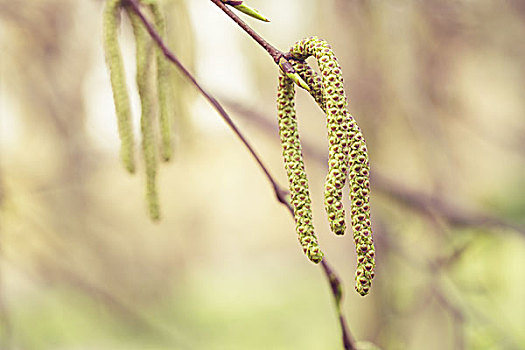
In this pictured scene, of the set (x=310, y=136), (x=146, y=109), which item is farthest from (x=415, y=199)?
(x=310, y=136)

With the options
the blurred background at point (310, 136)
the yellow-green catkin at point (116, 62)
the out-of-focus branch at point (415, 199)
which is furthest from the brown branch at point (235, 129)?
the out-of-focus branch at point (415, 199)

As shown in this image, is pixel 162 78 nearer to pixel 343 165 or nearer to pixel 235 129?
pixel 235 129

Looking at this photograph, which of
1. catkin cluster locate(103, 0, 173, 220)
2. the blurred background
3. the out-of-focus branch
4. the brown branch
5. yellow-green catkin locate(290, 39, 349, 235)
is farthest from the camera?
the blurred background

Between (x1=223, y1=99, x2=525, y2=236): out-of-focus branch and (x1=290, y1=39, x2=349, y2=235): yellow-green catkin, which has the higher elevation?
(x1=290, y1=39, x2=349, y2=235): yellow-green catkin

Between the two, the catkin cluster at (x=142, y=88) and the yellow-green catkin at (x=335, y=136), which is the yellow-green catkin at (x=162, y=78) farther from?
the yellow-green catkin at (x=335, y=136)

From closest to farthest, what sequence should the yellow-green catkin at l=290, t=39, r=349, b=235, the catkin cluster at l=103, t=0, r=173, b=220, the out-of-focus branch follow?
the yellow-green catkin at l=290, t=39, r=349, b=235 < the catkin cluster at l=103, t=0, r=173, b=220 < the out-of-focus branch

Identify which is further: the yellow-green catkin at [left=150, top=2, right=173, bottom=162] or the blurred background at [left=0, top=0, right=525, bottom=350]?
the blurred background at [left=0, top=0, right=525, bottom=350]

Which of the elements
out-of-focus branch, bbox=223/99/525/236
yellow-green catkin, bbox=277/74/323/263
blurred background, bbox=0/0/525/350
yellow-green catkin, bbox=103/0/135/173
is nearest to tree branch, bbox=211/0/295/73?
yellow-green catkin, bbox=277/74/323/263

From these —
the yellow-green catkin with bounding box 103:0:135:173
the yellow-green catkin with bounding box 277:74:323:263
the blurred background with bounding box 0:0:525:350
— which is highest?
the yellow-green catkin with bounding box 103:0:135:173

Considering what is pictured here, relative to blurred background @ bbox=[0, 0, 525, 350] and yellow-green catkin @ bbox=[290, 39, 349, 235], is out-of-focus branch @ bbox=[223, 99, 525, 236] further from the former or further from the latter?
yellow-green catkin @ bbox=[290, 39, 349, 235]
